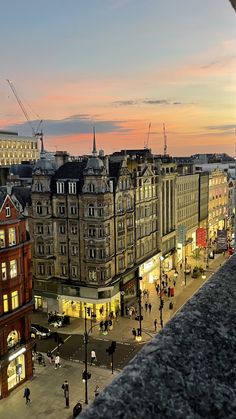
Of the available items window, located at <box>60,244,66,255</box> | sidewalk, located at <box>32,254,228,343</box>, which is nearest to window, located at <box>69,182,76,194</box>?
window, located at <box>60,244,66,255</box>

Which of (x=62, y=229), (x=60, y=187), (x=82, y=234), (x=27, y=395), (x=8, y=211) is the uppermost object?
(x=60, y=187)

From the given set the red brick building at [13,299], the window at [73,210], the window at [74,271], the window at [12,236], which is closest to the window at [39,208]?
Answer: the window at [73,210]

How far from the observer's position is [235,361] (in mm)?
3773

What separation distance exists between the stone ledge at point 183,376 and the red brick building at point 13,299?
3780 centimetres

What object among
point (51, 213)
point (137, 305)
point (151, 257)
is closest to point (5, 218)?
point (51, 213)

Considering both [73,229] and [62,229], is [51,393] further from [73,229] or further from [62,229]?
[62,229]

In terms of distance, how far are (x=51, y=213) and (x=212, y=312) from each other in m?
57.4

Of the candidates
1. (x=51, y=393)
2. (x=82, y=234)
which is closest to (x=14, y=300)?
(x=51, y=393)

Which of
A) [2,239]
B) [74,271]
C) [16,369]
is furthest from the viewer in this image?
[74,271]

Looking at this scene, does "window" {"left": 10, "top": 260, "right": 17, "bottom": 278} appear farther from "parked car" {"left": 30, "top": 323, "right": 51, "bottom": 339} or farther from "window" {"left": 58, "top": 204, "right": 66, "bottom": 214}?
"window" {"left": 58, "top": 204, "right": 66, "bottom": 214}

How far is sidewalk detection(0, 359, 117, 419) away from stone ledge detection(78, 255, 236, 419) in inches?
1398

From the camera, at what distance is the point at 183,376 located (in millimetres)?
3549

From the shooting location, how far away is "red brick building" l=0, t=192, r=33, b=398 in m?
40.1

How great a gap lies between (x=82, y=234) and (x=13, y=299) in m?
18.6
